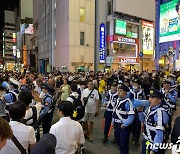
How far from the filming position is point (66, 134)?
336 centimetres

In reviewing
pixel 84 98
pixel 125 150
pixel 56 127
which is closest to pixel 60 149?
pixel 56 127

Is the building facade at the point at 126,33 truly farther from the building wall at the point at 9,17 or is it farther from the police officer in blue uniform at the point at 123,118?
the building wall at the point at 9,17

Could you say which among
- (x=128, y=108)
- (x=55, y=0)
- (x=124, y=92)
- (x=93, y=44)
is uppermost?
(x=55, y=0)

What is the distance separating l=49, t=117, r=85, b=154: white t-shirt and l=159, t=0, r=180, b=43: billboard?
28689mm

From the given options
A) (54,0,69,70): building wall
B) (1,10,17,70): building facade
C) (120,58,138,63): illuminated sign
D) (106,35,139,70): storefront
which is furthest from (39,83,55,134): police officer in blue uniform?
(1,10,17,70): building facade

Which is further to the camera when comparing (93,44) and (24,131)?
(93,44)

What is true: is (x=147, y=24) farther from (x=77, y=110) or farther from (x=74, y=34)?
(x=77, y=110)

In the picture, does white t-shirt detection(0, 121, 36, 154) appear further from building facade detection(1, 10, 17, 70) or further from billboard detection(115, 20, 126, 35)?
building facade detection(1, 10, 17, 70)

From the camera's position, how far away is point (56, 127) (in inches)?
132

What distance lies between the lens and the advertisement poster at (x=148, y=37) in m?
37.4

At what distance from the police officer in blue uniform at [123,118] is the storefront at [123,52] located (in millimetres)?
25049

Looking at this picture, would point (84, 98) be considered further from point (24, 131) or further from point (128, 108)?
point (24, 131)

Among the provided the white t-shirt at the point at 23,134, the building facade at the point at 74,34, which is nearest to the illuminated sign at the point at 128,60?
the building facade at the point at 74,34

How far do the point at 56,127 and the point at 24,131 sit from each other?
1.78 feet
